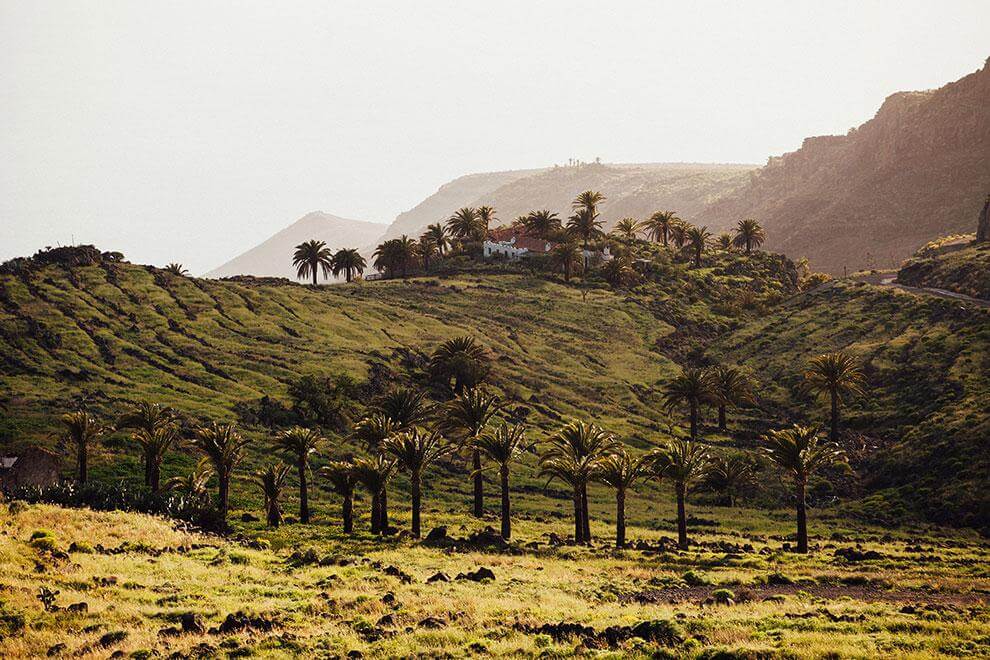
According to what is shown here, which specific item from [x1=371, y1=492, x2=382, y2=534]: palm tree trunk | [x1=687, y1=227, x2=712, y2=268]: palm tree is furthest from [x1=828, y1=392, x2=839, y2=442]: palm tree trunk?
[x1=687, y1=227, x2=712, y2=268]: palm tree

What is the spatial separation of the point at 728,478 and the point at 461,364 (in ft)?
107

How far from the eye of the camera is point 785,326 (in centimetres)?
13450

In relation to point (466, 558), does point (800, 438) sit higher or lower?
higher

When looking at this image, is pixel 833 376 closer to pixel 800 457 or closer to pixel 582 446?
pixel 800 457

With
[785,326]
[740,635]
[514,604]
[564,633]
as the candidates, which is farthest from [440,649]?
[785,326]

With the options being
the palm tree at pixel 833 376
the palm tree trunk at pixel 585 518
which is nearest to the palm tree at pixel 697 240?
the palm tree at pixel 833 376

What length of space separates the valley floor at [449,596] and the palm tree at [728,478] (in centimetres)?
2104

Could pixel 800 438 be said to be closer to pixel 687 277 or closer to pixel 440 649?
pixel 440 649

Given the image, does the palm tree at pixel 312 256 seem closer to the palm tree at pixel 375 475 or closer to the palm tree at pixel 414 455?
the palm tree at pixel 414 455

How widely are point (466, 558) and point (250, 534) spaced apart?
13363mm

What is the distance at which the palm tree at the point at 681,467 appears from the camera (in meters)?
53.1

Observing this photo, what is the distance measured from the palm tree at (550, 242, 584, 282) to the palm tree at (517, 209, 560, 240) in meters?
9.16

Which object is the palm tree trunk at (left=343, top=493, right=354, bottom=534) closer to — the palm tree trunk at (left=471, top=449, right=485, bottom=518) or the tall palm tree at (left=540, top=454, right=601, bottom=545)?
the palm tree trunk at (left=471, top=449, right=485, bottom=518)

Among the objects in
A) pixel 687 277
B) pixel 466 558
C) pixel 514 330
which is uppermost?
pixel 687 277
